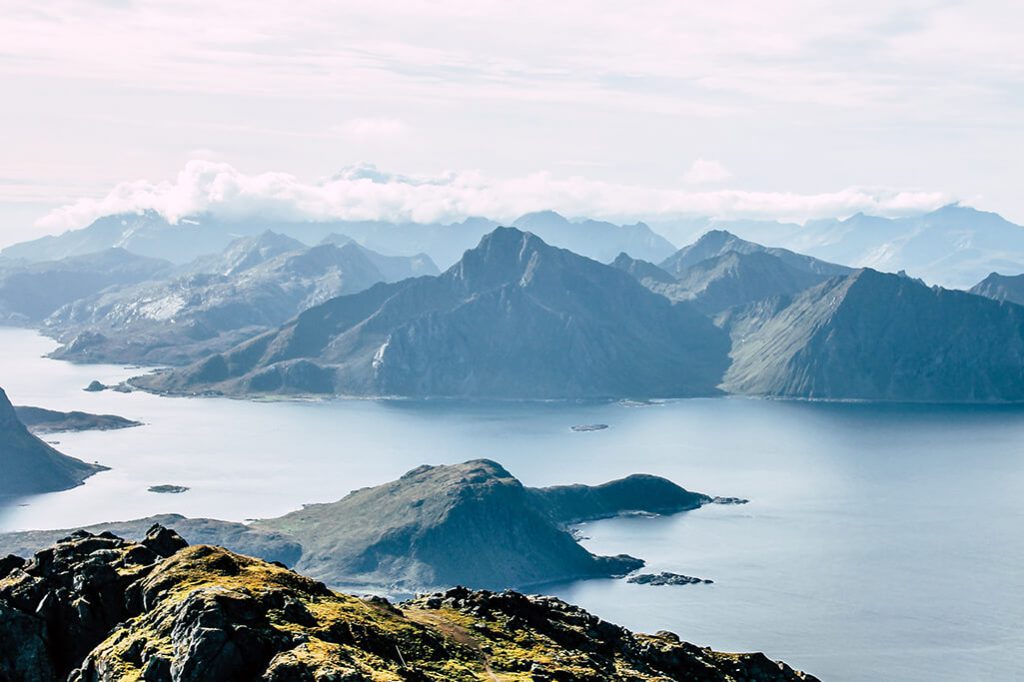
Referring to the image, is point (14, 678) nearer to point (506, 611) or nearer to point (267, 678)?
point (267, 678)

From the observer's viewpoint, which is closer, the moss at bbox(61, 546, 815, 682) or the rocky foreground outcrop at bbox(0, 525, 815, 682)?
the rocky foreground outcrop at bbox(0, 525, 815, 682)

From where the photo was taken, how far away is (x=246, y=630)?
71.5 m

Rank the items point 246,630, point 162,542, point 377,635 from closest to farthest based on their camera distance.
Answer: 1. point 246,630
2. point 377,635
3. point 162,542

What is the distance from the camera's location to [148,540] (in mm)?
94500

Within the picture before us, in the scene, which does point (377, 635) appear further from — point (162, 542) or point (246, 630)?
→ point (162, 542)

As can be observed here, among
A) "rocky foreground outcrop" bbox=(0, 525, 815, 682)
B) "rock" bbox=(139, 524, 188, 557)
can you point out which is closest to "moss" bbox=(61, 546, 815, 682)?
"rocky foreground outcrop" bbox=(0, 525, 815, 682)

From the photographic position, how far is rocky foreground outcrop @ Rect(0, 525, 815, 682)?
233 ft

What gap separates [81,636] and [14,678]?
453cm

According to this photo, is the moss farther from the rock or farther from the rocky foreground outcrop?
the rock

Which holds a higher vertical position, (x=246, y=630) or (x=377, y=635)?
(x=246, y=630)

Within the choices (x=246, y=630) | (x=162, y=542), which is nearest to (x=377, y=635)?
(x=246, y=630)

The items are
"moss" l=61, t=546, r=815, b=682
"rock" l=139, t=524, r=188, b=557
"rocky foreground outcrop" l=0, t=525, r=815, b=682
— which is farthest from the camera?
"rock" l=139, t=524, r=188, b=557

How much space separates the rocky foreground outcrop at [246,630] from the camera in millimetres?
70938

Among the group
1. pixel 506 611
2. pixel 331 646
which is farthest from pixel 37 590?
pixel 506 611
